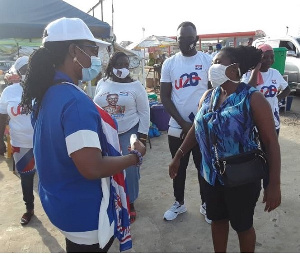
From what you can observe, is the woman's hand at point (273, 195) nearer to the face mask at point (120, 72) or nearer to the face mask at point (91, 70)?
the face mask at point (91, 70)

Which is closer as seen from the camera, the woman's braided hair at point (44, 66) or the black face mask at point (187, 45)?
the woman's braided hair at point (44, 66)

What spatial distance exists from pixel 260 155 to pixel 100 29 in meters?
5.24

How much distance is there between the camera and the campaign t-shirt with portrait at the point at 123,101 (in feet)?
10.6

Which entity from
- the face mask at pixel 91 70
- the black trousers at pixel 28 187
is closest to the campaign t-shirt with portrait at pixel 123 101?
the black trousers at pixel 28 187

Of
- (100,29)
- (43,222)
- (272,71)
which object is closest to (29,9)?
(100,29)

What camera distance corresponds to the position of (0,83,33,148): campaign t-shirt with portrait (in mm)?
3264

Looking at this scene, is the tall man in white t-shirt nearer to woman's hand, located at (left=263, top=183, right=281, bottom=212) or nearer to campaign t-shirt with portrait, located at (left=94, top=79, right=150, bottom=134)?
campaign t-shirt with portrait, located at (left=94, top=79, right=150, bottom=134)

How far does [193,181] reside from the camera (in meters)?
4.28

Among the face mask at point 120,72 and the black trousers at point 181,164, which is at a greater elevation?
the face mask at point 120,72

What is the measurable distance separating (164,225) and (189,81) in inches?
59.5

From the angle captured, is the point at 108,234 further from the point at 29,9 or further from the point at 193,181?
the point at 29,9

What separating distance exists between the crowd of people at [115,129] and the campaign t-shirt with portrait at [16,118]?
0.04 feet

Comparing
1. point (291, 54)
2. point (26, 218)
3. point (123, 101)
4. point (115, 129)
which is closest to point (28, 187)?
point (26, 218)

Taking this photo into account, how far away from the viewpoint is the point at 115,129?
1.57 metres
